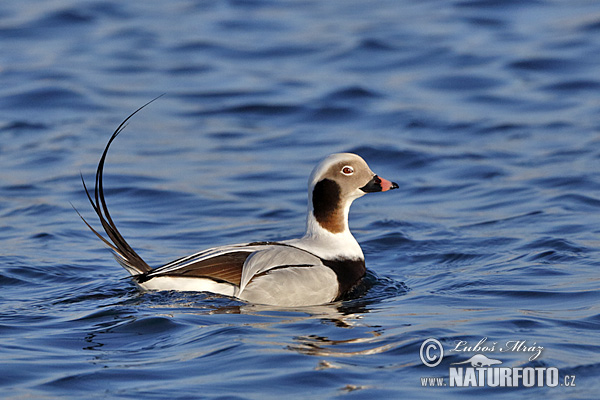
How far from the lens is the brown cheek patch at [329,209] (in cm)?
759

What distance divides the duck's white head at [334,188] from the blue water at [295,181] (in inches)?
23.6

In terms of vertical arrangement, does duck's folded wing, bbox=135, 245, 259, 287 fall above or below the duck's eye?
below

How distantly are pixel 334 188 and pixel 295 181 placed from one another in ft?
12.0

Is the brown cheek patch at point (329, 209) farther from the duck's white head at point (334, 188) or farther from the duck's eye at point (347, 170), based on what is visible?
the duck's eye at point (347, 170)

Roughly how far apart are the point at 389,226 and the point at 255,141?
3603mm

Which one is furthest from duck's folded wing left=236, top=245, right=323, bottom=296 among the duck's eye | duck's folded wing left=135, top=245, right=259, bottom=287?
the duck's eye

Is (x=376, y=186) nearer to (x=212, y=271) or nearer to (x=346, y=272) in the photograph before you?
(x=346, y=272)

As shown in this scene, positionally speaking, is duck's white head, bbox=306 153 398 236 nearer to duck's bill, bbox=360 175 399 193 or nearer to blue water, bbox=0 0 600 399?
duck's bill, bbox=360 175 399 193

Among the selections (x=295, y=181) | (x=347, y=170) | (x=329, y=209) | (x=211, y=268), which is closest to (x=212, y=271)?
(x=211, y=268)

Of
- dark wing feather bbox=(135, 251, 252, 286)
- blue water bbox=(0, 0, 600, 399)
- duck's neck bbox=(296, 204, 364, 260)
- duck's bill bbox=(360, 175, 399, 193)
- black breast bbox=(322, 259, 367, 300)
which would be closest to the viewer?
blue water bbox=(0, 0, 600, 399)

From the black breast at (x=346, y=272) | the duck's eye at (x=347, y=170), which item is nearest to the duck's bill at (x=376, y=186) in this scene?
the duck's eye at (x=347, y=170)

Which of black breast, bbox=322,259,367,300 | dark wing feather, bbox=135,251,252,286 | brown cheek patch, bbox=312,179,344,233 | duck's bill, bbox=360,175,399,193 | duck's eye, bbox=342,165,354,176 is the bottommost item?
black breast, bbox=322,259,367,300

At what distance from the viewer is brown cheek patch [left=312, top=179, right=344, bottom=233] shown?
7586 millimetres

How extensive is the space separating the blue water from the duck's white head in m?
0.60
